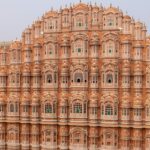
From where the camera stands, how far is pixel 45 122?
3634 cm

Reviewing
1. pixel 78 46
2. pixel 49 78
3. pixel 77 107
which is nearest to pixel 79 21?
pixel 78 46

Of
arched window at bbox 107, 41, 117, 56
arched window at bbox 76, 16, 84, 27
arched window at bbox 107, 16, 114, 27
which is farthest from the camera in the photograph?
arched window at bbox 76, 16, 84, 27

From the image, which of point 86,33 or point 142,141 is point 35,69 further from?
point 142,141

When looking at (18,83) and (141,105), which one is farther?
(18,83)

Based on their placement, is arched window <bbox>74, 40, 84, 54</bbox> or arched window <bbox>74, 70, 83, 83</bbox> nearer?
arched window <bbox>74, 70, 83, 83</bbox>

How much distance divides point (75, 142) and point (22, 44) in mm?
10966

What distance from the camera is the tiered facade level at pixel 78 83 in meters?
34.3

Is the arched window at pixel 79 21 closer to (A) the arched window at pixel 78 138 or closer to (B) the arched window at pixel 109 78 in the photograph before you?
(B) the arched window at pixel 109 78

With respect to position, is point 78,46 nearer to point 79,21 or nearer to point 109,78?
point 79,21

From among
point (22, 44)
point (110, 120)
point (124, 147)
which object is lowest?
point (124, 147)

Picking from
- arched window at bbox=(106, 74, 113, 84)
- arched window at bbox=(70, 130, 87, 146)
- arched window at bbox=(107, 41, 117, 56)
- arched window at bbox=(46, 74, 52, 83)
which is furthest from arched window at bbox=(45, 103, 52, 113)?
arched window at bbox=(107, 41, 117, 56)

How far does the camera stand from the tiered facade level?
112 ft

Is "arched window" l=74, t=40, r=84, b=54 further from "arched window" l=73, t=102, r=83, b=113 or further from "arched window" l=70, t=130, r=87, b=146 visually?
"arched window" l=70, t=130, r=87, b=146

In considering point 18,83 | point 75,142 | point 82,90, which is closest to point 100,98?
point 82,90
